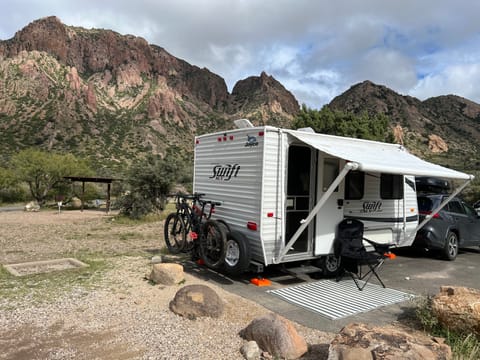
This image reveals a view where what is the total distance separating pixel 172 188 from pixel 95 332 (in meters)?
13.9

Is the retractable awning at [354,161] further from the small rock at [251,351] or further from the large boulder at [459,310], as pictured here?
the small rock at [251,351]

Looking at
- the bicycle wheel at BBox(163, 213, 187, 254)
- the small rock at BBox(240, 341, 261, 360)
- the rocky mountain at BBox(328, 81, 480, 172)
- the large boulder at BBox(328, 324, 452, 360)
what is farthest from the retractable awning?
the rocky mountain at BBox(328, 81, 480, 172)

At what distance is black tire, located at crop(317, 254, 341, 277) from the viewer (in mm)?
6922

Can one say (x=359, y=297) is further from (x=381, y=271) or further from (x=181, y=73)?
(x=181, y=73)

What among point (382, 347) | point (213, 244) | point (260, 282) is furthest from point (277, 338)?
point (213, 244)

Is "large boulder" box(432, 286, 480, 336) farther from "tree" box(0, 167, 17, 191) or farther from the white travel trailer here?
"tree" box(0, 167, 17, 191)

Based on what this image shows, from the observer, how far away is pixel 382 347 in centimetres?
311

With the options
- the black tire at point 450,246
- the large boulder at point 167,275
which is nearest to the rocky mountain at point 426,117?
the black tire at point 450,246

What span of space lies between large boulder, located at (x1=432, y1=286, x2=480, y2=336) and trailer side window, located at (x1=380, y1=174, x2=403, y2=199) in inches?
140

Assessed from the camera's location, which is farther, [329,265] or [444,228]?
[444,228]

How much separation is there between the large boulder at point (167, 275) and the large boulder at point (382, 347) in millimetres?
3412

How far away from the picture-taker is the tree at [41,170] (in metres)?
23.3

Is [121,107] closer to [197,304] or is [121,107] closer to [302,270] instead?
[302,270]

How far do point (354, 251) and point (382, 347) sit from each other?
3.69 meters
